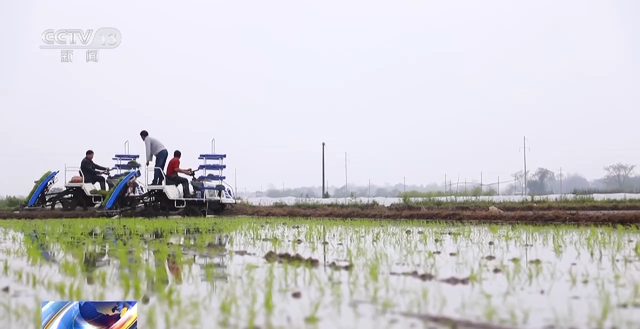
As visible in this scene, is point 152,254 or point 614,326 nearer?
point 614,326

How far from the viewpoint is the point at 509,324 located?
265 cm

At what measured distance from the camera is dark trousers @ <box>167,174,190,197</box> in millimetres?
11718

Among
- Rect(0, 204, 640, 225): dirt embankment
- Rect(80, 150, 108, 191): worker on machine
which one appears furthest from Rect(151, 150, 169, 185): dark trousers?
Rect(80, 150, 108, 191): worker on machine

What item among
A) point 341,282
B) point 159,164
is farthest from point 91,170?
point 341,282

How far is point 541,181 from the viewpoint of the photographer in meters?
29.4

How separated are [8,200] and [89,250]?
18084 mm

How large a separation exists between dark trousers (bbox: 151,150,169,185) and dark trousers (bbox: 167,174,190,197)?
0.63 ft

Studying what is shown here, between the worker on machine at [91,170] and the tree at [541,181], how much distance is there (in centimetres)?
2128

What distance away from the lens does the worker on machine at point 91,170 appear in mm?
12602

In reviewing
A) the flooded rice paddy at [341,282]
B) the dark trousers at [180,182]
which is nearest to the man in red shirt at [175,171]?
the dark trousers at [180,182]

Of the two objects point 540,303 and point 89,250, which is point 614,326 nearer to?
point 540,303

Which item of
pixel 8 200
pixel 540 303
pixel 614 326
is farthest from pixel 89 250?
pixel 8 200

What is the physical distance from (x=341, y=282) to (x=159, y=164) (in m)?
8.59

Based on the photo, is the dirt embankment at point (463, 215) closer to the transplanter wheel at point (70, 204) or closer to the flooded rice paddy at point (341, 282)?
the transplanter wheel at point (70, 204)
